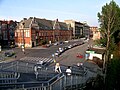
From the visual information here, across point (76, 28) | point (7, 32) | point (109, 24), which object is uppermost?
point (76, 28)

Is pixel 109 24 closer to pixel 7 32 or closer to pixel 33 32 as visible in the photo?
pixel 33 32

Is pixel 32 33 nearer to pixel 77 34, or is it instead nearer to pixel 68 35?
pixel 68 35

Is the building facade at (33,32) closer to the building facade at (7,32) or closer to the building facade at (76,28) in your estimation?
the building facade at (7,32)

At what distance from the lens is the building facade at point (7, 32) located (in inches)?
2873

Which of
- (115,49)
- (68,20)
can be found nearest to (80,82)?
(115,49)

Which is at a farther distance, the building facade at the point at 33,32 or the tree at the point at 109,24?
the building facade at the point at 33,32

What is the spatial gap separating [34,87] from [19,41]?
6448 centimetres

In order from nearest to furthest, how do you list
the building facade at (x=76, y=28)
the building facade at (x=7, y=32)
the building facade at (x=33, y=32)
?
the building facade at (x=33, y=32), the building facade at (x=7, y=32), the building facade at (x=76, y=28)

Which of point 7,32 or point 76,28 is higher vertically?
point 76,28

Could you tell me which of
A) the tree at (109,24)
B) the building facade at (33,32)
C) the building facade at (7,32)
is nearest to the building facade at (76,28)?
the building facade at (33,32)

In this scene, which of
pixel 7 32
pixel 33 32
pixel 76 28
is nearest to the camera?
pixel 33 32

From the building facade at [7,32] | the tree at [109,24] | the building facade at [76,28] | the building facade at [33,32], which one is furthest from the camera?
the building facade at [76,28]

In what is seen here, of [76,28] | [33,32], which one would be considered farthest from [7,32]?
[76,28]

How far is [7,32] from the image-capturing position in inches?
2977
